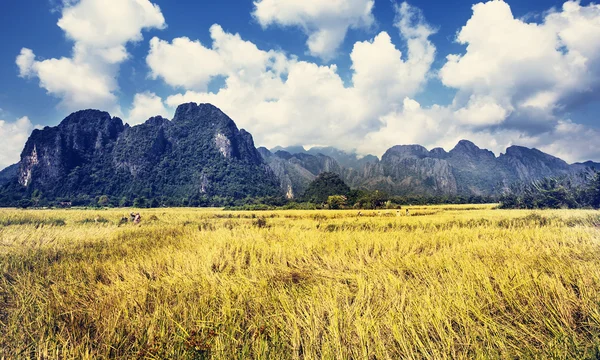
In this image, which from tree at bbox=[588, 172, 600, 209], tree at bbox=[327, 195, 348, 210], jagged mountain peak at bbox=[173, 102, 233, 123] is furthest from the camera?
jagged mountain peak at bbox=[173, 102, 233, 123]

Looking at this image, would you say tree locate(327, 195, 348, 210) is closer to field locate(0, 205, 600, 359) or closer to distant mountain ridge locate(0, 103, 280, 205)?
field locate(0, 205, 600, 359)

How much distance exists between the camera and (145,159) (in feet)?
410

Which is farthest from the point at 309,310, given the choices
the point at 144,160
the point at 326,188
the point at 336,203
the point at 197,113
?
the point at 197,113

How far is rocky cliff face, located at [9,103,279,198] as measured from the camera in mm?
115625

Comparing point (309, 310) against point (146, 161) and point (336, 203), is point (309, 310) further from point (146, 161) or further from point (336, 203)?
point (146, 161)

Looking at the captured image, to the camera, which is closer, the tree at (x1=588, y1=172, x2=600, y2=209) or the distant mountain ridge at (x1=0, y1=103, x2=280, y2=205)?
the tree at (x1=588, y1=172, x2=600, y2=209)

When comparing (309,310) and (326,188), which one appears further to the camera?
(326,188)

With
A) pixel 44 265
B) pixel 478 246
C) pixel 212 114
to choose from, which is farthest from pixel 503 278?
pixel 212 114

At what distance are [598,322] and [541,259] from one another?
2.04 m

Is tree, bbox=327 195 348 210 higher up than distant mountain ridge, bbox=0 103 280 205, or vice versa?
distant mountain ridge, bbox=0 103 280 205

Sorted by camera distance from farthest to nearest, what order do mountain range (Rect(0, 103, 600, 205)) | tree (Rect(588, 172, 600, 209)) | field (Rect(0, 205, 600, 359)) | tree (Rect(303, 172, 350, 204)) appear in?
mountain range (Rect(0, 103, 600, 205)) → tree (Rect(303, 172, 350, 204)) → tree (Rect(588, 172, 600, 209)) → field (Rect(0, 205, 600, 359))

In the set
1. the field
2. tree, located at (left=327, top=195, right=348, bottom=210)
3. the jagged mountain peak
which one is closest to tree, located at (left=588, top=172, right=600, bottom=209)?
tree, located at (left=327, top=195, right=348, bottom=210)

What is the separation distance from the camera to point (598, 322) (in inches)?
88.4

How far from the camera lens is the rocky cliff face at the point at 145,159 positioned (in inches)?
4552
